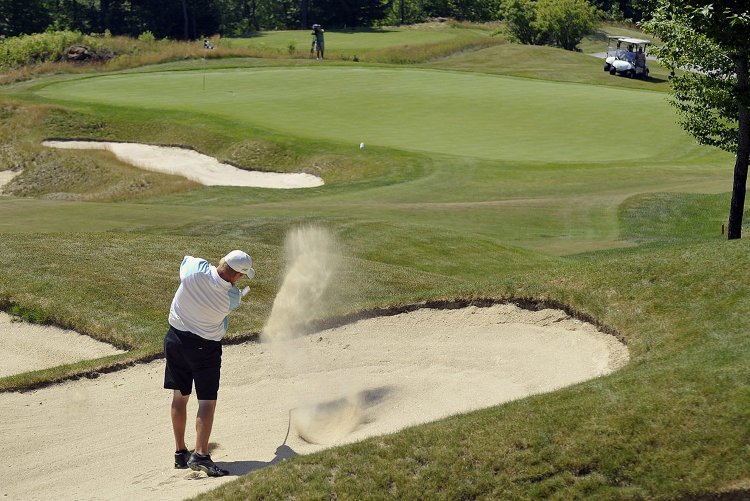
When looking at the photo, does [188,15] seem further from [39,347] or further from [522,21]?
[39,347]

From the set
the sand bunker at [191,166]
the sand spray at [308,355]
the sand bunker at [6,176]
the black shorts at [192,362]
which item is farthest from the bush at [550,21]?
the black shorts at [192,362]

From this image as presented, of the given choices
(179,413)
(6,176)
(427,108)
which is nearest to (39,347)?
(179,413)

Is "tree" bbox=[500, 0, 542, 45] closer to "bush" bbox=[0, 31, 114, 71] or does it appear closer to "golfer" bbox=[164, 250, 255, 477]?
"bush" bbox=[0, 31, 114, 71]

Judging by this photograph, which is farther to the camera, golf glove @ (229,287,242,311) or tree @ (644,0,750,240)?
tree @ (644,0,750,240)

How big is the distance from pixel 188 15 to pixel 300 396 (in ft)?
379

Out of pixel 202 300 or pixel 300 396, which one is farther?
pixel 300 396

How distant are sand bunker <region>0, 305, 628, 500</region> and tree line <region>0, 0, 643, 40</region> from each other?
96.2m

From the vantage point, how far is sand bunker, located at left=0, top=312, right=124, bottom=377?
17062mm

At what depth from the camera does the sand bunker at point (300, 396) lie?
1188 cm

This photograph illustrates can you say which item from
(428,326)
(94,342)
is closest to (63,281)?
(94,342)

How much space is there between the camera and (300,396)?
13602 millimetres

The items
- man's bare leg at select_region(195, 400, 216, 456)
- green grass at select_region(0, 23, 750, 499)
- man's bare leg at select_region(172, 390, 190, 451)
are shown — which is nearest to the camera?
green grass at select_region(0, 23, 750, 499)

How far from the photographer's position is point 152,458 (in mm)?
12086

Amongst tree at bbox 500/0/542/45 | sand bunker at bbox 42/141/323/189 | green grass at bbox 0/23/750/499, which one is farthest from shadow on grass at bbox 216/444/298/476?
tree at bbox 500/0/542/45
